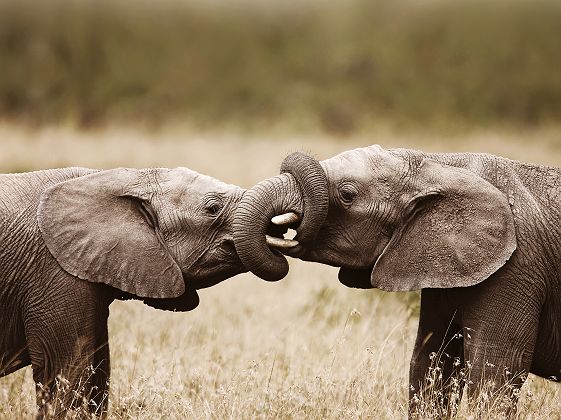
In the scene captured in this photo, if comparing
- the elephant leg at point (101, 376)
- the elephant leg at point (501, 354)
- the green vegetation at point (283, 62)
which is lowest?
the elephant leg at point (101, 376)

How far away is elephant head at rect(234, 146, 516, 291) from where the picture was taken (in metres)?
7.53

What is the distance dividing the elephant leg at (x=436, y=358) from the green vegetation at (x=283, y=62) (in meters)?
26.8

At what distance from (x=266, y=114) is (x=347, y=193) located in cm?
3224

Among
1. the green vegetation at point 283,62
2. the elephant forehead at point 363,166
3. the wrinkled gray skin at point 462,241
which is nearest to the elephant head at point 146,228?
the wrinkled gray skin at point 462,241

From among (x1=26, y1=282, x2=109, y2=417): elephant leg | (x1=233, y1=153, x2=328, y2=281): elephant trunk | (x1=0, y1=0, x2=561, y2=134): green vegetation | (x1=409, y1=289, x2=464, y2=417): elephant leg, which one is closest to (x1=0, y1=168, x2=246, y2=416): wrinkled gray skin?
(x1=26, y1=282, x2=109, y2=417): elephant leg

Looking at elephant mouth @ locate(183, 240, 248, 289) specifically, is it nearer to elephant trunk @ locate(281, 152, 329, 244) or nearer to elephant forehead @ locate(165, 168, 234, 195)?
elephant forehead @ locate(165, 168, 234, 195)

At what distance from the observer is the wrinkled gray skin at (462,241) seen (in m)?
7.41

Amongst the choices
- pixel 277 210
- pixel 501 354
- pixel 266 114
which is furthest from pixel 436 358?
pixel 266 114

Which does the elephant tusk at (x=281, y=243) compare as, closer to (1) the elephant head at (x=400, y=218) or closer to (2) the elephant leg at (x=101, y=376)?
(1) the elephant head at (x=400, y=218)

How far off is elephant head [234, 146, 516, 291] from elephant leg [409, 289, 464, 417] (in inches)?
14.6

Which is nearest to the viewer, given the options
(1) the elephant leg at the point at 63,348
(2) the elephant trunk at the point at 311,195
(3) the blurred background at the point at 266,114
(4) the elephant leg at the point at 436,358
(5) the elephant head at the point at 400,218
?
(1) the elephant leg at the point at 63,348

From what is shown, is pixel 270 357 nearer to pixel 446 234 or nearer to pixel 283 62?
pixel 446 234

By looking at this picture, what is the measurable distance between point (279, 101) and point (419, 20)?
11.8 metres

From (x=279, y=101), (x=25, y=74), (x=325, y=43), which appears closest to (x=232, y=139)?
(x=279, y=101)
